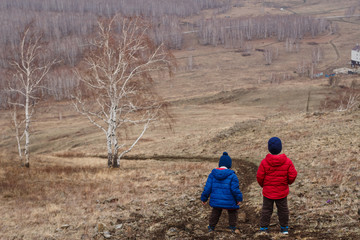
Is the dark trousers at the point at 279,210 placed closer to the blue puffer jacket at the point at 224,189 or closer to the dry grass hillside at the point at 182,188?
the dry grass hillside at the point at 182,188

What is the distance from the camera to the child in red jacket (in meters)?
8.29

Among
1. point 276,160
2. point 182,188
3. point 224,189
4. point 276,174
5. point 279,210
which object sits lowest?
point 182,188

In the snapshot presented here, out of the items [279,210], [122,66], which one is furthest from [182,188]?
[122,66]

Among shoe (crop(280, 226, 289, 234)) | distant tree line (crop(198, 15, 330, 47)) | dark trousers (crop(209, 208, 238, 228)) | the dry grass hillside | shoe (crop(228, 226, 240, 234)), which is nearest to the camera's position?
shoe (crop(280, 226, 289, 234))

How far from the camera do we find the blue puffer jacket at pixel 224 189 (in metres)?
8.66

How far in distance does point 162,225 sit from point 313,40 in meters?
190

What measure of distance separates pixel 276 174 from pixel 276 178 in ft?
0.35

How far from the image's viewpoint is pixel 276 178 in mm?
8398

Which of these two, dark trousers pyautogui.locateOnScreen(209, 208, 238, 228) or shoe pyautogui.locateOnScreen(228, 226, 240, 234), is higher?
dark trousers pyautogui.locateOnScreen(209, 208, 238, 228)

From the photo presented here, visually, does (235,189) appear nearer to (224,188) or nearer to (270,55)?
(224,188)

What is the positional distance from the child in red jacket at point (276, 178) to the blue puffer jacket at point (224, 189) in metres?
0.71

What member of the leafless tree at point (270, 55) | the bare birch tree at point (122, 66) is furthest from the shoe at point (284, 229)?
the leafless tree at point (270, 55)

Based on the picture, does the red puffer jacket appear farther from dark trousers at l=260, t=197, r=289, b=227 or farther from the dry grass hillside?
the dry grass hillside

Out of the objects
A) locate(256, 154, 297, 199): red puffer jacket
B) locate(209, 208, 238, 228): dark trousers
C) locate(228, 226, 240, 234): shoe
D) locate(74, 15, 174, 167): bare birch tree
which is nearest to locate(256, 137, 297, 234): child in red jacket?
locate(256, 154, 297, 199): red puffer jacket
